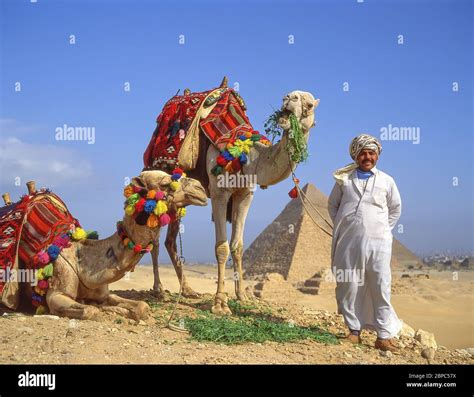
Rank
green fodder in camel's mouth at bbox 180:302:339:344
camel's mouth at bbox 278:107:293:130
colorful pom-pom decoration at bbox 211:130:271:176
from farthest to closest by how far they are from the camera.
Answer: colorful pom-pom decoration at bbox 211:130:271:176 → camel's mouth at bbox 278:107:293:130 → green fodder in camel's mouth at bbox 180:302:339:344

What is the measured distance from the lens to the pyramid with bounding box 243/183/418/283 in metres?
25.8

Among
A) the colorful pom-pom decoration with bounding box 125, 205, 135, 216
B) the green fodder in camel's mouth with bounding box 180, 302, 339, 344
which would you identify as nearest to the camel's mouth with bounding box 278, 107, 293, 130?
the colorful pom-pom decoration with bounding box 125, 205, 135, 216

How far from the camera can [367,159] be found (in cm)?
668

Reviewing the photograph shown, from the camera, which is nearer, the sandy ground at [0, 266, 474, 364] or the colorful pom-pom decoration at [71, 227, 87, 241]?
the sandy ground at [0, 266, 474, 364]

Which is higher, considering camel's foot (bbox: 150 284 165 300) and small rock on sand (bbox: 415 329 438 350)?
camel's foot (bbox: 150 284 165 300)

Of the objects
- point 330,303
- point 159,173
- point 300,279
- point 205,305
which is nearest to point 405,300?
point 330,303

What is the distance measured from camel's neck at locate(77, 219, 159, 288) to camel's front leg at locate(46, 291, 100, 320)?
29 cm

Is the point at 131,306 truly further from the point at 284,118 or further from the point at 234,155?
the point at 284,118

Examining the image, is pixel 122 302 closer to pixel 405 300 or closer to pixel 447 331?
pixel 447 331

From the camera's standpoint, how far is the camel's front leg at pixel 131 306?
6496 millimetres

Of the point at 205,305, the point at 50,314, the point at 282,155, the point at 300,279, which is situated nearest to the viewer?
the point at 50,314

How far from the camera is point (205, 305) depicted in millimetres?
8633

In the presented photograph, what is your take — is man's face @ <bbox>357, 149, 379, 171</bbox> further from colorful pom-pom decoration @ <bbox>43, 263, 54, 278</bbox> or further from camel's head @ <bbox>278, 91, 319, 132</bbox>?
colorful pom-pom decoration @ <bbox>43, 263, 54, 278</bbox>

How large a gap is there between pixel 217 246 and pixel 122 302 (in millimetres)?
1893
